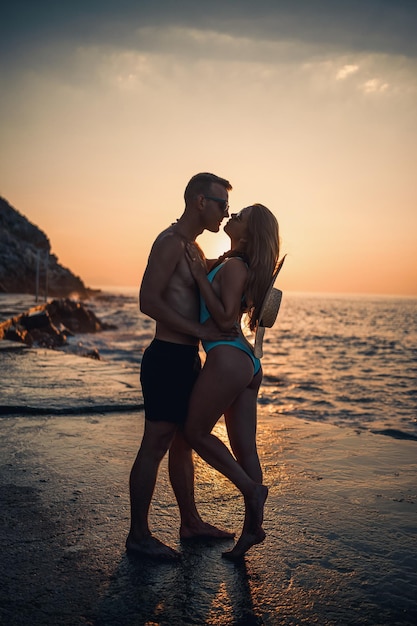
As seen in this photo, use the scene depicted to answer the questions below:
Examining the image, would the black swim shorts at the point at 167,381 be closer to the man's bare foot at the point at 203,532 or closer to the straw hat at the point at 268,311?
the straw hat at the point at 268,311

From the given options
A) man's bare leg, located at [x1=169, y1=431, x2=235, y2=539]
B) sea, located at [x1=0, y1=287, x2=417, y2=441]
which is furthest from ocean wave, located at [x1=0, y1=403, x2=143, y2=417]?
man's bare leg, located at [x1=169, y1=431, x2=235, y2=539]

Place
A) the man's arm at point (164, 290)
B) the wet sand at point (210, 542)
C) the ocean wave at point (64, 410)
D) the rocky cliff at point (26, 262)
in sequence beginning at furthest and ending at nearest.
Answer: the rocky cliff at point (26, 262), the ocean wave at point (64, 410), the man's arm at point (164, 290), the wet sand at point (210, 542)

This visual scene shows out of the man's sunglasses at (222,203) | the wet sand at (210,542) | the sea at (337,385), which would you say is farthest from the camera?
the sea at (337,385)

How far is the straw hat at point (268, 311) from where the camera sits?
9.58ft

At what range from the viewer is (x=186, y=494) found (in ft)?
10.0

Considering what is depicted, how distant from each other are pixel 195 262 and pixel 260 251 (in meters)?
0.35

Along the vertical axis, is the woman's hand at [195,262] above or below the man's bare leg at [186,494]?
above

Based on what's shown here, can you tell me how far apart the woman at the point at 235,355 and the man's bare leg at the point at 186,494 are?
0.27 m

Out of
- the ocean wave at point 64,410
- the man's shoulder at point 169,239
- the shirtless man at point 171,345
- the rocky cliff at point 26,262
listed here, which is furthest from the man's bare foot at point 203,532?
the rocky cliff at point 26,262

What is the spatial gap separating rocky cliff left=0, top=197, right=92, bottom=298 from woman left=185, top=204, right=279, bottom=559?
122 ft

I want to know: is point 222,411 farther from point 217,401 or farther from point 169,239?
point 169,239

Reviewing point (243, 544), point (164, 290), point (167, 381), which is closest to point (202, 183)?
point (164, 290)

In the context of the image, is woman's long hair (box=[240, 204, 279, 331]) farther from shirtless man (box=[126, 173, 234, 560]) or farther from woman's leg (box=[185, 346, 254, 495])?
woman's leg (box=[185, 346, 254, 495])

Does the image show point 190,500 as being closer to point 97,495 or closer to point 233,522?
point 233,522
